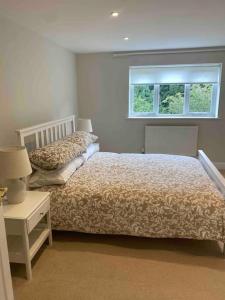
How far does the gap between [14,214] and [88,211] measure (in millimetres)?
662

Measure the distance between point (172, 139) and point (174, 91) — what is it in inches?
35.3

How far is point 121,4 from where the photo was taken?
2123mm

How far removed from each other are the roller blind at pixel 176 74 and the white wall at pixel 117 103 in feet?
0.35

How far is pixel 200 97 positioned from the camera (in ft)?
14.7

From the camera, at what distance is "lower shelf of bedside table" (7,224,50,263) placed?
190 centimetres

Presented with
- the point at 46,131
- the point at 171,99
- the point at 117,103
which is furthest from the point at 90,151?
the point at 171,99

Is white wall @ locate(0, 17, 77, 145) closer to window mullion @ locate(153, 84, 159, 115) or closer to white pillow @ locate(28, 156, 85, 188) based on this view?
white pillow @ locate(28, 156, 85, 188)

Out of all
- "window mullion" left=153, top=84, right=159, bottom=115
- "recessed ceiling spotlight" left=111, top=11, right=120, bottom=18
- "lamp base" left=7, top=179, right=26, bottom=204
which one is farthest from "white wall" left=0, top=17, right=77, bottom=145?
"window mullion" left=153, top=84, right=159, bottom=115

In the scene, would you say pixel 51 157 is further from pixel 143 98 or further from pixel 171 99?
pixel 171 99

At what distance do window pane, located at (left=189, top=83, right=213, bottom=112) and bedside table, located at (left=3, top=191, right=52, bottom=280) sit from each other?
3370mm

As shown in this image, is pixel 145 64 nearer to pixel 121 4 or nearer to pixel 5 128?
pixel 121 4

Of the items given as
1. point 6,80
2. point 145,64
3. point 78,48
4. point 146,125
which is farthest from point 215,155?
point 6,80

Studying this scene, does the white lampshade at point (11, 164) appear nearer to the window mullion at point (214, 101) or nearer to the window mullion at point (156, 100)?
the window mullion at point (156, 100)

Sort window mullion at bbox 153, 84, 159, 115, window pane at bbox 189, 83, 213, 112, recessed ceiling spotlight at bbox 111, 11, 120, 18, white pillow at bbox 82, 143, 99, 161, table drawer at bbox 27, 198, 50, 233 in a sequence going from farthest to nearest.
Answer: window mullion at bbox 153, 84, 159, 115, window pane at bbox 189, 83, 213, 112, white pillow at bbox 82, 143, 99, 161, recessed ceiling spotlight at bbox 111, 11, 120, 18, table drawer at bbox 27, 198, 50, 233
